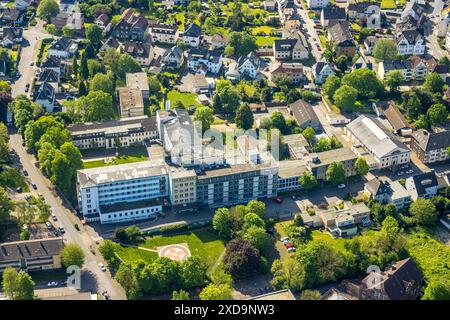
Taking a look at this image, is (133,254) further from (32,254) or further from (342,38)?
(342,38)

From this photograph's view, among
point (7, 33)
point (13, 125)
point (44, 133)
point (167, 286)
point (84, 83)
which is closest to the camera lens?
point (167, 286)

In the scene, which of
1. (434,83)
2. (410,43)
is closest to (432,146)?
(434,83)

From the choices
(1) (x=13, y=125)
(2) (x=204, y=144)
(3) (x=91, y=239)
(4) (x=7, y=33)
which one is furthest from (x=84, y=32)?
(3) (x=91, y=239)

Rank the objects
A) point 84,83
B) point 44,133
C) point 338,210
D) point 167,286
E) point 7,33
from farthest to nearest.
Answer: point 7,33, point 84,83, point 44,133, point 338,210, point 167,286

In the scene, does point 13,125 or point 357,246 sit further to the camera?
point 13,125

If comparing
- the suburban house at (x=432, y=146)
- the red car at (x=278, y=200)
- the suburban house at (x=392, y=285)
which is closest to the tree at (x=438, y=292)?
the suburban house at (x=392, y=285)

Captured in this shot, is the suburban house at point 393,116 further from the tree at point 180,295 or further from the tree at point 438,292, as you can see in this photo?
the tree at point 180,295

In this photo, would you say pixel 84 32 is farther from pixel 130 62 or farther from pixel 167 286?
pixel 167 286
